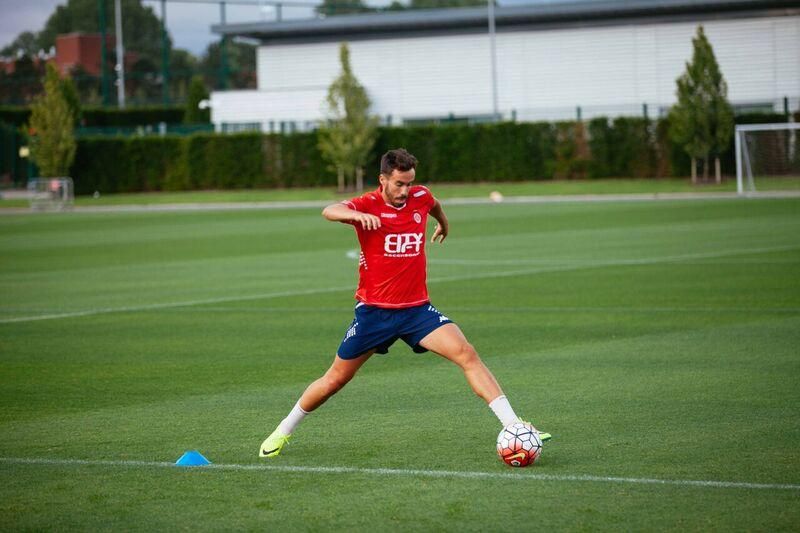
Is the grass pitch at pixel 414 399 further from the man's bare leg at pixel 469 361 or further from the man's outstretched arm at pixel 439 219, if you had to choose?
the man's outstretched arm at pixel 439 219

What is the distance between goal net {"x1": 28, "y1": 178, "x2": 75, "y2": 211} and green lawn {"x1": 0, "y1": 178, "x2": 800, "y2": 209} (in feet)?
2.74

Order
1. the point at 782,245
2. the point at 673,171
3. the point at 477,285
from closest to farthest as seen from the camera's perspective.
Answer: the point at 477,285 → the point at 782,245 → the point at 673,171

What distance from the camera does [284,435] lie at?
7941 mm

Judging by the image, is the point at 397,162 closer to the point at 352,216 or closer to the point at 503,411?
the point at 352,216

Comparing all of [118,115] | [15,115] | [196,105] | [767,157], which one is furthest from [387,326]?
[118,115]

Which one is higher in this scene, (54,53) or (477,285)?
(54,53)

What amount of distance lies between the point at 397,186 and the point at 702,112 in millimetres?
40477

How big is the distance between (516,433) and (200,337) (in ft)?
22.2

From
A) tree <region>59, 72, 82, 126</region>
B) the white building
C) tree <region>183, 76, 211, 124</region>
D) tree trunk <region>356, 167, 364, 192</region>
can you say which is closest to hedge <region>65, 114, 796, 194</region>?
tree trunk <region>356, 167, 364, 192</region>

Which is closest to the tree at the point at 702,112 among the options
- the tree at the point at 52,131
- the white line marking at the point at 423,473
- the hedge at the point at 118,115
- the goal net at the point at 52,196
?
the goal net at the point at 52,196

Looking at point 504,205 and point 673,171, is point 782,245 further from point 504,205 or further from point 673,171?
point 673,171

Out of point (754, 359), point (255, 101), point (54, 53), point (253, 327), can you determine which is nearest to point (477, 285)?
point (253, 327)

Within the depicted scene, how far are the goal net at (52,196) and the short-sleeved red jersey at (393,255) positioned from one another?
42443 millimetres

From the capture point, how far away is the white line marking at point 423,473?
6863 mm
